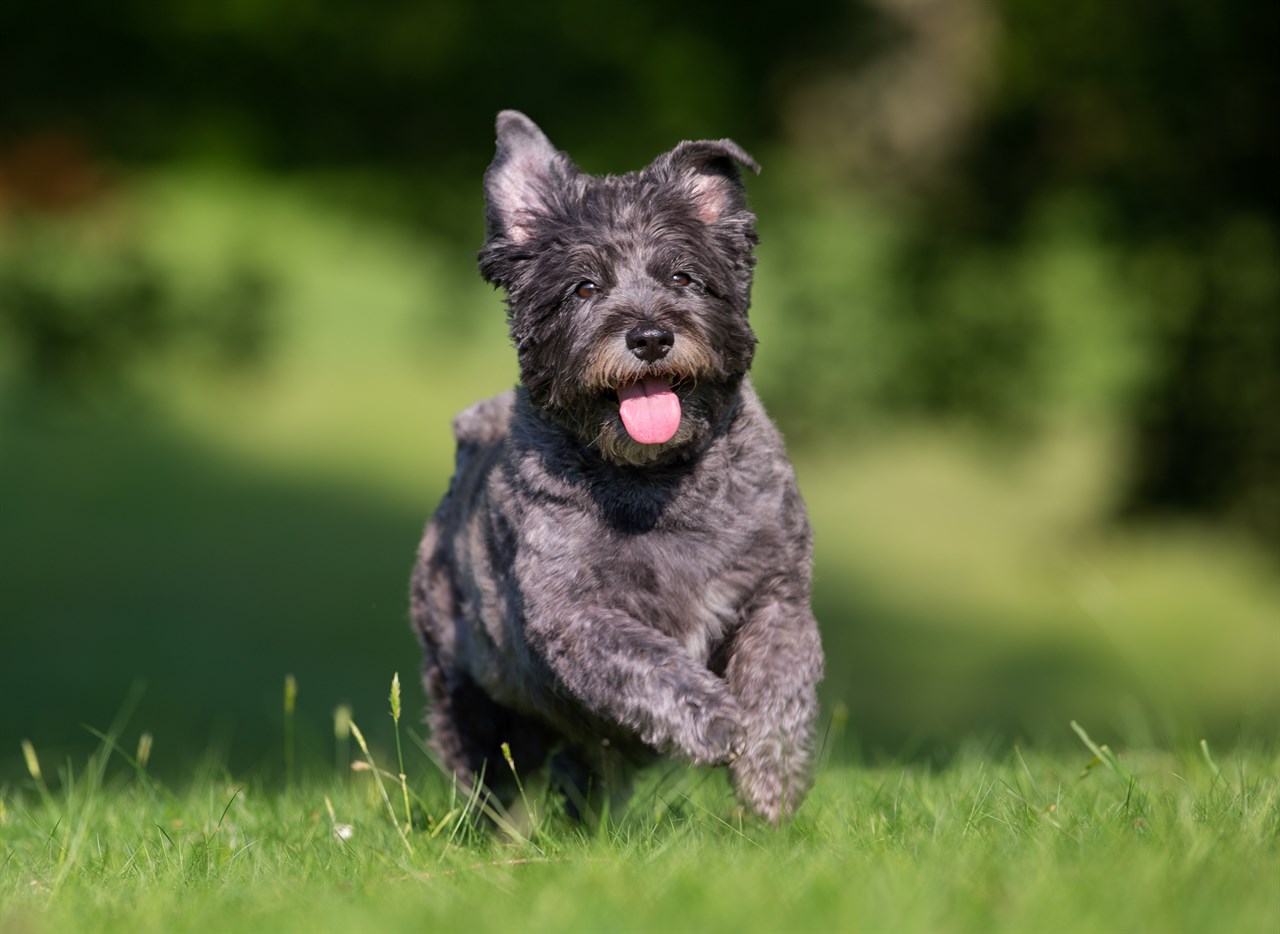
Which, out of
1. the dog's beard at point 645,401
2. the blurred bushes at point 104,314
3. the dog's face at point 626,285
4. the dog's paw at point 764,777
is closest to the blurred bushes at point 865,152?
the blurred bushes at point 104,314

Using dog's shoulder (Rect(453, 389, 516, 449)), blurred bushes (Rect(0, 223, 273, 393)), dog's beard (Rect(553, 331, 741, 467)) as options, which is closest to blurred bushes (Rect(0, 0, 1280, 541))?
blurred bushes (Rect(0, 223, 273, 393))

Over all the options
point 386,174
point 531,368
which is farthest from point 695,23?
point 531,368

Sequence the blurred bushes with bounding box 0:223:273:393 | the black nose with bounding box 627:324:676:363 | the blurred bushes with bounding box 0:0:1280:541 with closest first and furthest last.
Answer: the black nose with bounding box 627:324:676:363 → the blurred bushes with bounding box 0:223:273:393 → the blurred bushes with bounding box 0:0:1280:541

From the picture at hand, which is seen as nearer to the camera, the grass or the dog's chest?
the grass

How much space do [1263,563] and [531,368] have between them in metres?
7.97

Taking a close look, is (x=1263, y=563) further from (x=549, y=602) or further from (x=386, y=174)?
(x=549, y=602)

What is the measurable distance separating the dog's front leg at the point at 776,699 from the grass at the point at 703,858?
93mm

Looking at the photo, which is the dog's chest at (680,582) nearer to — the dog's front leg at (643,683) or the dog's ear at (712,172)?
the dog's front leg at (643,683)

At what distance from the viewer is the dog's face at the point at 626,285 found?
435 centimetres

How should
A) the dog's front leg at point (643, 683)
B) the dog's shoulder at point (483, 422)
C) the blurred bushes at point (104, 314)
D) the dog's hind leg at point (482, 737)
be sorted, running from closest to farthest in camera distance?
the dog's front leg at point (643, 683) → the dog's hind leg at point (482, 737) → the dog's shoulder at point (483, 422) → the blurred bushes at point (104, 314)

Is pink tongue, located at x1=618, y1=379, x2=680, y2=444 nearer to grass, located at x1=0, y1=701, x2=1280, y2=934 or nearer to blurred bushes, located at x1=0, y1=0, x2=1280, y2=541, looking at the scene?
grass, located at x1=0, y1=701, x2=1280, y2=934

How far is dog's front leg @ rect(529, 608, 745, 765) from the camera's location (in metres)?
4.09

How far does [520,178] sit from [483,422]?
115 cm

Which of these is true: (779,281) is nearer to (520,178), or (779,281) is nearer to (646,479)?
(520,178)
